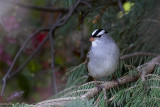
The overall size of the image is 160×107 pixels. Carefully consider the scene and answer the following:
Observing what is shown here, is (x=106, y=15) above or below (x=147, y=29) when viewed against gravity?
above

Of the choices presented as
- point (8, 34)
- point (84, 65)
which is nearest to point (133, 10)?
point (84, 65)

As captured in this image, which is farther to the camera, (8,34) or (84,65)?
(8,34)

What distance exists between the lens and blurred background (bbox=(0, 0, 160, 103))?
233 cm

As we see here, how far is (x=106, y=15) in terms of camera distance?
227 centimetres

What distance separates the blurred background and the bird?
9cm

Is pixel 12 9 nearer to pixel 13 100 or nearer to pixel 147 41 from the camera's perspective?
pixel 147 41

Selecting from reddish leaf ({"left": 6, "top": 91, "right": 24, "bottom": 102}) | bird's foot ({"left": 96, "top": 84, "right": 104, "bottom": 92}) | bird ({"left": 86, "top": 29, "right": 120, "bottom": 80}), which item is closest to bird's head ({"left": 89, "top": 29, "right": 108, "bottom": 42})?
bird ({"left": 86, "top": 29, "right": 120, "bottom": 80})

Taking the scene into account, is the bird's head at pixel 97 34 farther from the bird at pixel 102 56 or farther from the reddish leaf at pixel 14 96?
the reddish leaf at pixel 14 96

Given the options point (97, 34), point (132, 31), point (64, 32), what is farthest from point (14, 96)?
point (64, 32)

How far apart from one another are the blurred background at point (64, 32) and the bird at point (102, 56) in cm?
9

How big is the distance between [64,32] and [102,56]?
3.35 ft

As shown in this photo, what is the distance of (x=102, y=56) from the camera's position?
7.47 feet

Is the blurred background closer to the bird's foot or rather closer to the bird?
the bird

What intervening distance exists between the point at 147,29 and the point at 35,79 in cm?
134
